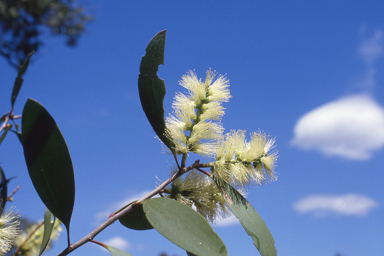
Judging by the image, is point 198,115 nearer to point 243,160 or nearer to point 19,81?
point 243,160

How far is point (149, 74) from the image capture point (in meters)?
1.35

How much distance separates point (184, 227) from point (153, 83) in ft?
2.03

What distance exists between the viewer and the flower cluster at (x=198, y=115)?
140cm

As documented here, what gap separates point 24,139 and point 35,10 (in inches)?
417

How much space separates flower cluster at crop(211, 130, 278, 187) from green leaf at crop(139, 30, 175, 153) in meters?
0.32

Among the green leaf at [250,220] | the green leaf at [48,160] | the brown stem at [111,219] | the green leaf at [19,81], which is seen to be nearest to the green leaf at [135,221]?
the brown stem at [111,219]

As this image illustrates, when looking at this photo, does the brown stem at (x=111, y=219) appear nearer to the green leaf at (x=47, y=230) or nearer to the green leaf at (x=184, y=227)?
the green leaf at (x=184, y=227)

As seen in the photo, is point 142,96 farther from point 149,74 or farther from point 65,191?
point 65,191

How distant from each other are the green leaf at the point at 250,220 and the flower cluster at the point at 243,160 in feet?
0.18

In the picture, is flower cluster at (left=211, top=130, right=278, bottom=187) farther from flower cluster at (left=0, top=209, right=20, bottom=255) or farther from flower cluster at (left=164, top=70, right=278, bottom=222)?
flower cluster at (left=0, top=209, right=20, bottom=255)

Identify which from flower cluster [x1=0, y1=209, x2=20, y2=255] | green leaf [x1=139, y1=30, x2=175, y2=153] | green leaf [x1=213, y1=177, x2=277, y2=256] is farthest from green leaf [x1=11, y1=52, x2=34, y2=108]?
green leaf [x1=213, y1=177, x2=277, y2=256]

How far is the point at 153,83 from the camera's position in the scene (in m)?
1.35

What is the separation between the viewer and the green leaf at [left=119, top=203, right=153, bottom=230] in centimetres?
A: 146

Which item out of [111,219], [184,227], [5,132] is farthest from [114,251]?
[5,132]
